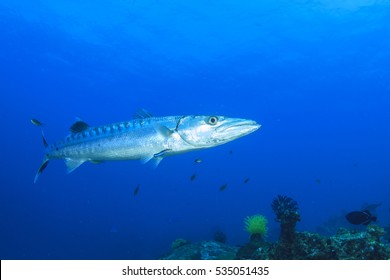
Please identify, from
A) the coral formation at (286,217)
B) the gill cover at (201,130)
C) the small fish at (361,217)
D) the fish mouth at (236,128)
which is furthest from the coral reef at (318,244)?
the small fish at (361,217)

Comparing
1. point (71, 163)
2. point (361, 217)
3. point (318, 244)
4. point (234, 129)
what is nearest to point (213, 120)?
point (234, 129)

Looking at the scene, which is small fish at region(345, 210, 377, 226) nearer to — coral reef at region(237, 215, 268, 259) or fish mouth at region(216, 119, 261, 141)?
coral reef at region(237, 215, 268, 259)

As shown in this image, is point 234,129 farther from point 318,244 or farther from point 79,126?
point 79,126

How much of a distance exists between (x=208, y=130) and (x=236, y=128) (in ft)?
1.68

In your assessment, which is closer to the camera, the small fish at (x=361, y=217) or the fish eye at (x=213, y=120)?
the fish eye at (x=213, y=120)

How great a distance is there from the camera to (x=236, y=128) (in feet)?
17.1

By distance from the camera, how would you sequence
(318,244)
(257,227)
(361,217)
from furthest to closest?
(257,227) < (361,217) < (318,244)

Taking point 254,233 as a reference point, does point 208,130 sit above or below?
above

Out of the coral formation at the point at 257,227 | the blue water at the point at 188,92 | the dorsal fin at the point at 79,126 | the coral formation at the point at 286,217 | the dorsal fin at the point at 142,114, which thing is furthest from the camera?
the blue water at the point at 188,92

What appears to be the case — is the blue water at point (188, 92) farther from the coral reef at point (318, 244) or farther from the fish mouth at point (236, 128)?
the coral reef at point (318, 244)

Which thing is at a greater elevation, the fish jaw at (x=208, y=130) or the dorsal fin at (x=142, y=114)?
the dorsal fin at (x=142, y=114)

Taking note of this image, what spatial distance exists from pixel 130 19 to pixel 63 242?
29.4 meters

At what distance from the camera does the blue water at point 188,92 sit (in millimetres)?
32500

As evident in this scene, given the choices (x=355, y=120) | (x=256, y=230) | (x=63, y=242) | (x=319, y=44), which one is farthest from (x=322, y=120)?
(x=256, y=230)
